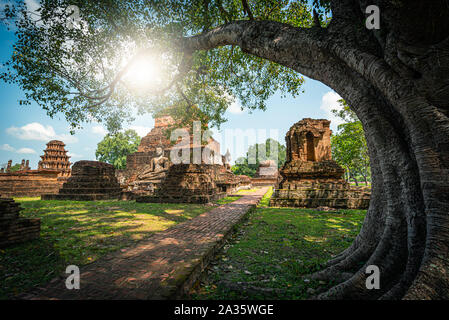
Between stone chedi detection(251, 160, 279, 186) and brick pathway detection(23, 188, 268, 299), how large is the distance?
2839 cm

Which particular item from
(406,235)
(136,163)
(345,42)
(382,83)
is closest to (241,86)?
(345,42)

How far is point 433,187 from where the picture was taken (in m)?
1.64

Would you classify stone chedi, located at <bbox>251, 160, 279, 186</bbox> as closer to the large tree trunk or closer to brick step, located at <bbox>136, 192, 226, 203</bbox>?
brick step, located at <bbox>136, 192, 226, 203</bbox>

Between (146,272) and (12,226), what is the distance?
285cm

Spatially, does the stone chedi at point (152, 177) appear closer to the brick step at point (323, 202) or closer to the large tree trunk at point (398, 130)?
the brick step at point (323, 202)

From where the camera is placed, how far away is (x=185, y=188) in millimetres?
9938

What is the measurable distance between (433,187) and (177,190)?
30.9 ft

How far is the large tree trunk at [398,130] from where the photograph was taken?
5.31 feet

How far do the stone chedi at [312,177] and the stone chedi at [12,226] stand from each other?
7.89 meters

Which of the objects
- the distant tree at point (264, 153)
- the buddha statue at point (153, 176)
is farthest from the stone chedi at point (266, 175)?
the buddha statue at point (153, 176)

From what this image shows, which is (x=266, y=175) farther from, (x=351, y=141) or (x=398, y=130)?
(x=398, y=130)

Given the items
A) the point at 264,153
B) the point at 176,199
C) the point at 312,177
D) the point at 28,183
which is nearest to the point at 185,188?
the point at 176,199

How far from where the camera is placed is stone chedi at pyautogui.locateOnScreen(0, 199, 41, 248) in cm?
311
